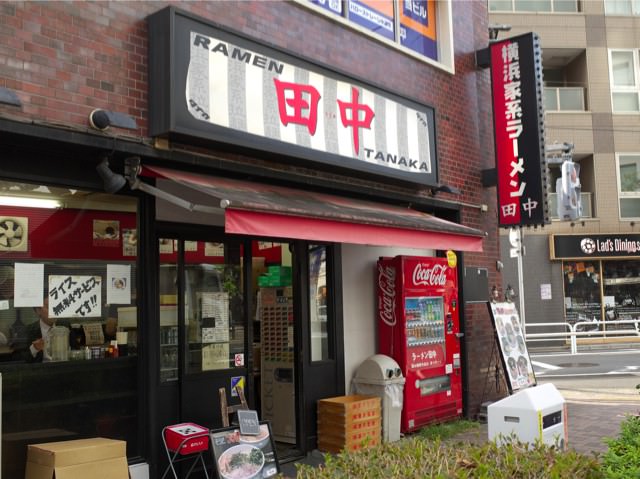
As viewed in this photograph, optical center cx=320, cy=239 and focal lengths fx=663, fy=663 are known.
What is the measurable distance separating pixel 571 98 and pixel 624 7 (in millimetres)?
4151

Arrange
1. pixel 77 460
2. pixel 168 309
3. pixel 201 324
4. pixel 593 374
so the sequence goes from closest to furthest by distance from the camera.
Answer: pixel 77 460 < pixel 168 309 < pixel 201 324 < pixel 593 374

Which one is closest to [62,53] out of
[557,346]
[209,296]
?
[209,296]

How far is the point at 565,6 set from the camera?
24625 mm

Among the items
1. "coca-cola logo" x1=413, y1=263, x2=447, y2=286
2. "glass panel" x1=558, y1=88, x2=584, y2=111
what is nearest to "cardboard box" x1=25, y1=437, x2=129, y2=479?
"coca-cola logo" x1=413, y1=263, x2=447, y2=286

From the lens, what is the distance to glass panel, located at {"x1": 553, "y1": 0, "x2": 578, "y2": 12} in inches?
968

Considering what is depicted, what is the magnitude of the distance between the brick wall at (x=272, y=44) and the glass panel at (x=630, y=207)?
49.3 feet

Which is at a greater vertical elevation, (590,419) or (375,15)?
(375,15)

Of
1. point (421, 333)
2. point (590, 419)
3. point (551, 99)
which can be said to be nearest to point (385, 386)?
point (421, 333)

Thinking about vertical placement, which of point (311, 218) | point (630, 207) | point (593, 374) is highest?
point (630, 207)

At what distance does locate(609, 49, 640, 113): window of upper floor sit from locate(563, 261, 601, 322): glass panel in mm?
5924

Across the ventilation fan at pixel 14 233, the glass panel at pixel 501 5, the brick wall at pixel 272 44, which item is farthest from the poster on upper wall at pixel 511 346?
the glass panel at pixel 501 5

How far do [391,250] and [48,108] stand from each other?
5474 millimetres

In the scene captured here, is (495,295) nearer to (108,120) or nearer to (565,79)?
(108,120)

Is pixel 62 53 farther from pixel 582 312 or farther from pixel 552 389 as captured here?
pixel 582 312
